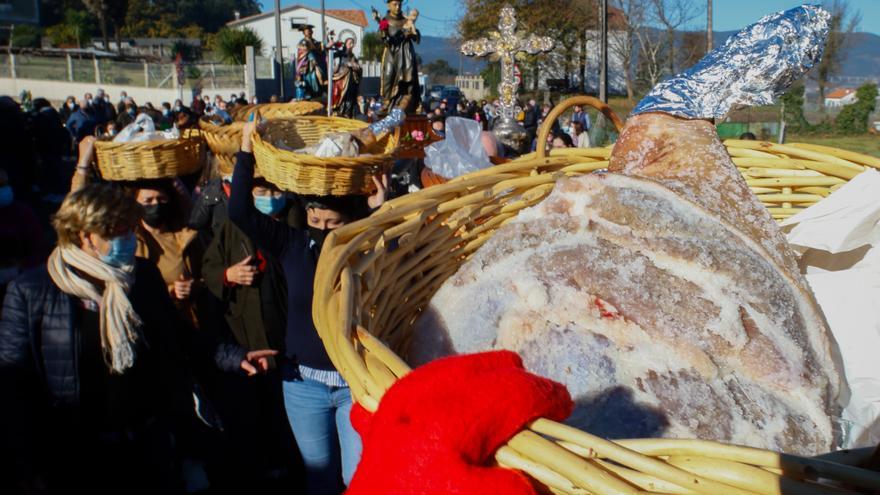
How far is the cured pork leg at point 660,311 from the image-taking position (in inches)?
53.8

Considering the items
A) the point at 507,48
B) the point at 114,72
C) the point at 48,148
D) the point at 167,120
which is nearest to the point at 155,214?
the point at 507,48

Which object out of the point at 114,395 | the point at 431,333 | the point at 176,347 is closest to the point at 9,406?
the point at 114,395

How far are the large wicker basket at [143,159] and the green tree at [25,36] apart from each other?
2111 inches

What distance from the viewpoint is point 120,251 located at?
2779 millimetres

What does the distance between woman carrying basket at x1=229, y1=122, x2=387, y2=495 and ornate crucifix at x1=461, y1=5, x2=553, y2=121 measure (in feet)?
13.9

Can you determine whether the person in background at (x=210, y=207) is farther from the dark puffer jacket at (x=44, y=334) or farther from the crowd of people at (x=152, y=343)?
the dark puffer jacket at (x=44, y=334)

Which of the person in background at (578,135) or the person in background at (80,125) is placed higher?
the person in background at (80,125)

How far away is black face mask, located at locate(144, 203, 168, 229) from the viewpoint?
3725mm

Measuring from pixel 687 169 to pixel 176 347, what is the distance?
210cm

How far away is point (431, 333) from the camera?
1.72 metres

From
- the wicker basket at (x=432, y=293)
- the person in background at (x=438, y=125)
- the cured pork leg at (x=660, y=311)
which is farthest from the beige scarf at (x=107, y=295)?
the person in background at (x=438, y=125)

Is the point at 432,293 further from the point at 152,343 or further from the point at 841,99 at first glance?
the point at 841,99

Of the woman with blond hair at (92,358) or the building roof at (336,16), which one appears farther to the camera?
the building roof at (336,16)

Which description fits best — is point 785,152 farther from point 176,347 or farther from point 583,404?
point 176,347
